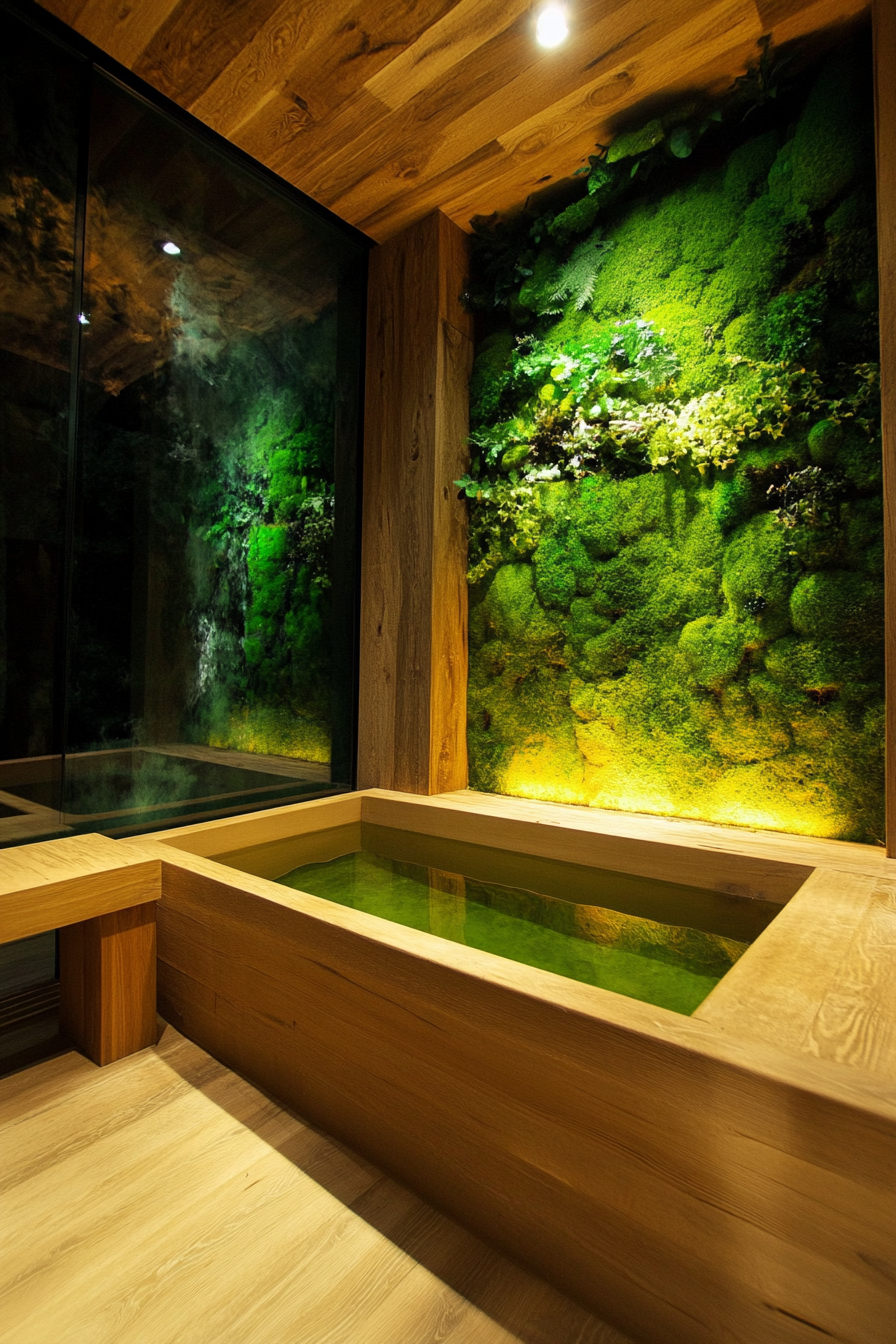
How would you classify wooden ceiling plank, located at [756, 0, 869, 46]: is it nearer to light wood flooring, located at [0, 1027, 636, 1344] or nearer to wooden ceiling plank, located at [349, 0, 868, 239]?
wooden ceiling plank, located at [349, 0, 868, 239]

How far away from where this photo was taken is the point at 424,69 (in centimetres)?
232

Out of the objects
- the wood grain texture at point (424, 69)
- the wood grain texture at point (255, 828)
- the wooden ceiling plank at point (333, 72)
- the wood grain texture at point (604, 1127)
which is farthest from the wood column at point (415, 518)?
the wood grain texture at point (604, 1127)

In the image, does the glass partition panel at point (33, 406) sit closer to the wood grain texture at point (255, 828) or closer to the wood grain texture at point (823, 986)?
the wood grain texture at point (255, 828)

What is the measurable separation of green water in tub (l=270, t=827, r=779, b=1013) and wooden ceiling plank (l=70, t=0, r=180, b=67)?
9.45 ft

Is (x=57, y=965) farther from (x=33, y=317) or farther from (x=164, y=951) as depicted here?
(x=33, y=317)

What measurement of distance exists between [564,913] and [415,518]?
6.40ft

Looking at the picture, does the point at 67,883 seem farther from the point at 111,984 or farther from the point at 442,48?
the point at 442,48

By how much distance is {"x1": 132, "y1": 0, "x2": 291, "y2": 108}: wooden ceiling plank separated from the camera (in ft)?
6.92

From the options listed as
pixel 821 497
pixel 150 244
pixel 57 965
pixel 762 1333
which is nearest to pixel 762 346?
pixel 821 497

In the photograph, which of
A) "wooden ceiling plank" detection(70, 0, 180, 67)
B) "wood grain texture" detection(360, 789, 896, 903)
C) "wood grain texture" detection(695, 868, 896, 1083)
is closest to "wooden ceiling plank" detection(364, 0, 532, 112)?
"wooden ceiling plank" detection(70, 0, 180, 67)

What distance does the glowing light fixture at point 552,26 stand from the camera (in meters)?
2.12

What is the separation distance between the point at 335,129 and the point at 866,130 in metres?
Result: 1.95

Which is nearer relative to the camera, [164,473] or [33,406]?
[33,406]

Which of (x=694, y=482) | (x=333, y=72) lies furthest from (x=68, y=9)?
(x=694, y=482)
